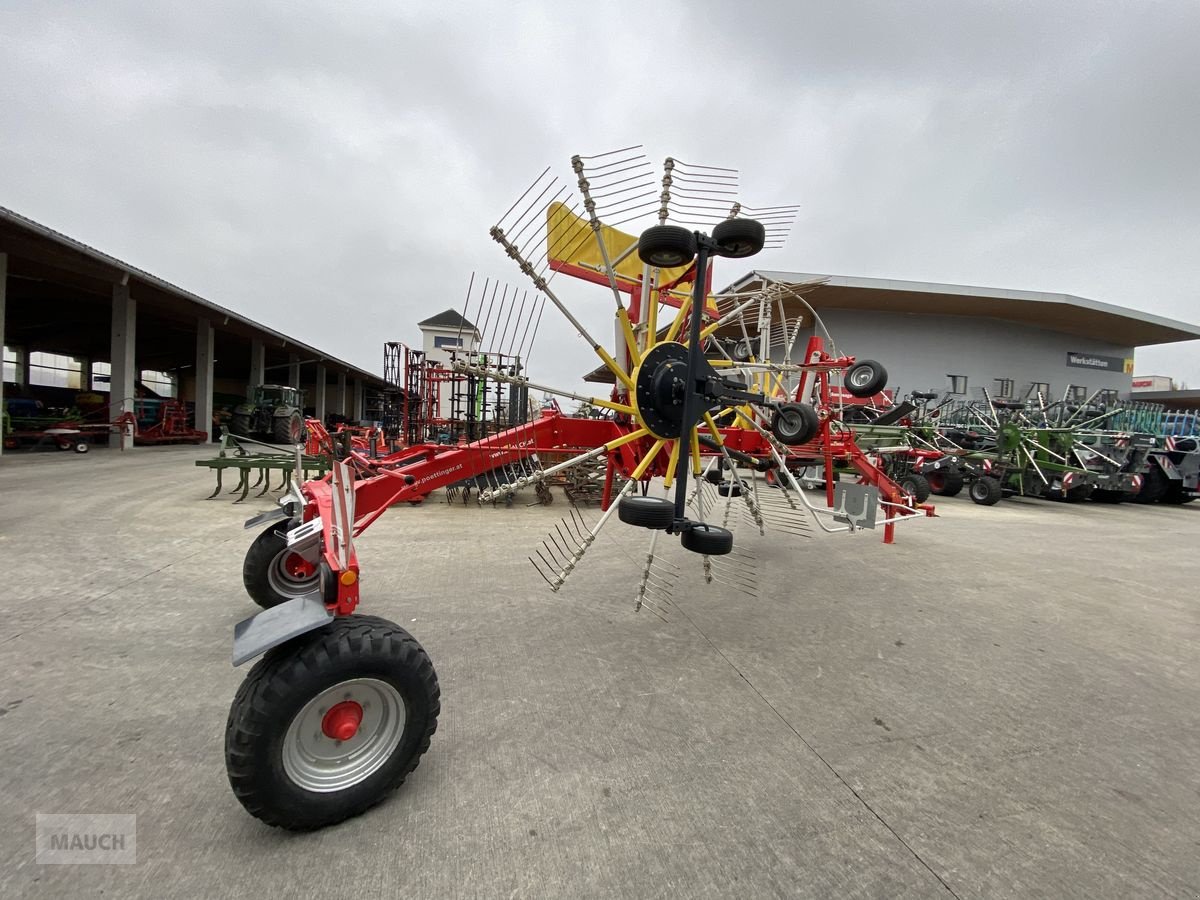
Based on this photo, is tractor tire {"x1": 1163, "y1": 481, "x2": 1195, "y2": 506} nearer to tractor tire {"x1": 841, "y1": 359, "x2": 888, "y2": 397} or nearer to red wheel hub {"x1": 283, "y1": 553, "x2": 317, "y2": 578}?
tractor tire {"x1": 841, "y1": 359, "x2": 888, "y2": 397}

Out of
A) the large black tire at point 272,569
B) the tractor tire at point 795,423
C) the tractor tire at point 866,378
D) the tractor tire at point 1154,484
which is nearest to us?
the large black tire at point 272,569

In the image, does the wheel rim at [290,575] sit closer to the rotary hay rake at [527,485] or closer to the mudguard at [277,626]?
the rotary hay rake at [527,485]

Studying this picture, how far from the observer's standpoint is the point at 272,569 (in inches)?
128

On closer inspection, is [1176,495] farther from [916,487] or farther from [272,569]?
[272,569]

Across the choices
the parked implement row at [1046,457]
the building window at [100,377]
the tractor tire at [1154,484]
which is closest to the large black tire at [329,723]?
the parked implement row at [1046,457]

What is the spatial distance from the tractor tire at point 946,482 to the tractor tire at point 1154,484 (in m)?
4.26

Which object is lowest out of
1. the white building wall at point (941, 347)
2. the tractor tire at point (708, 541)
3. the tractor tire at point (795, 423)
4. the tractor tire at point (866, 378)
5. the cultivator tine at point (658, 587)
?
the cultivator tine at point (658, 587)

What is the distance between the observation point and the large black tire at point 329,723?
1565 millimetres

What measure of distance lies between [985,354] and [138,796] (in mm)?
27737

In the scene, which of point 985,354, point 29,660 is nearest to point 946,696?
point 29,660

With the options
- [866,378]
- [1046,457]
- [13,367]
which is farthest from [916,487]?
[13,367]

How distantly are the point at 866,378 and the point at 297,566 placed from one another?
5.25m

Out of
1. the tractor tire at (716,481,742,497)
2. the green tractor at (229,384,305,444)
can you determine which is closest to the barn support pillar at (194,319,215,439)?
the green tractor at (229,384,305,444)

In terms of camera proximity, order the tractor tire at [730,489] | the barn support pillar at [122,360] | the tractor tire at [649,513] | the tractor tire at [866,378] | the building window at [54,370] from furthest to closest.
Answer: the building window at [54,370]
the barn support pillar at [122,360]
the tractor tire at [866,378]
the tractor tire at [730,489]
the tractor tire at [649,513]
